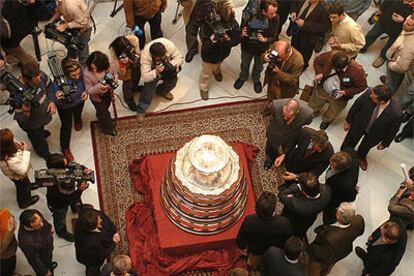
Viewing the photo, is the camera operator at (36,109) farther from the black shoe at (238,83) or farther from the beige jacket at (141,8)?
the black shoe at (238,83)

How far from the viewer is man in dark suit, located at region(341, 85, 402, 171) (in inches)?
240

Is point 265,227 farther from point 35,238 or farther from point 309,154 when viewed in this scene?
point 35,238

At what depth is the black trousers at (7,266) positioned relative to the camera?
5551mm

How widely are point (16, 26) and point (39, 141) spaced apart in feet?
4.63

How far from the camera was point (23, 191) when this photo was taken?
615cm

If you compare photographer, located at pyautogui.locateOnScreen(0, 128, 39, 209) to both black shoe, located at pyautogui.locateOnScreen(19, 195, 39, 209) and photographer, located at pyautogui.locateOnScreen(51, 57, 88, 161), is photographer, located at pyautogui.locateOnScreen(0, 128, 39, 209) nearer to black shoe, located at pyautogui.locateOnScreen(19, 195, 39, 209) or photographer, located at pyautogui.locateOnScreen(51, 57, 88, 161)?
black shoe, located at pyautogui.locateOnScreen(19, 195, 39, 209)

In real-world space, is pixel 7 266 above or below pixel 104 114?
below

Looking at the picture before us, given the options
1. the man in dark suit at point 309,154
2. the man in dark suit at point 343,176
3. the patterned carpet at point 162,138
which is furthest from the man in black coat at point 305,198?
the patterned carpet at point 162,138

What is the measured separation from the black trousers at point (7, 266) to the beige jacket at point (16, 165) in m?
0.80

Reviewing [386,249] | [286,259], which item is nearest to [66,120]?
[286,259]

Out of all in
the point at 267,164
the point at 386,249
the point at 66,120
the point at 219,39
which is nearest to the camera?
the point at 386,249

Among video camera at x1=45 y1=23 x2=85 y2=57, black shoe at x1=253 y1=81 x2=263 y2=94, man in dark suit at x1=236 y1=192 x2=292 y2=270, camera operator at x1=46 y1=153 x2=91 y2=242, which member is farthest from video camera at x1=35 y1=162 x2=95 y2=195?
black shoe at x1=253 y1=81 x2=263 y2=94

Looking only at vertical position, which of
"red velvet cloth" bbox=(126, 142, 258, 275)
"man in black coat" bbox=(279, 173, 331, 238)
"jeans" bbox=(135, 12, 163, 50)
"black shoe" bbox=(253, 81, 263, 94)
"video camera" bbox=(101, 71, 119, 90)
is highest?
"video camera" bbox=(101, 71, 119, 90)

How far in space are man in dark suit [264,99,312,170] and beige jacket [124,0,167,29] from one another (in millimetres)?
2098
